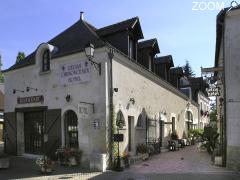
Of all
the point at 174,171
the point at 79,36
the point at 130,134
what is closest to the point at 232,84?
the point at 174,171

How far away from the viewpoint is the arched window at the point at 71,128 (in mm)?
13898

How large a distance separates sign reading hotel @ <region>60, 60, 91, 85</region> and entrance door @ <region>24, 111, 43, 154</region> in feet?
9.03

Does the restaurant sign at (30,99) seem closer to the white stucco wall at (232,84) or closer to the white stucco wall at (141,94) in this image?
the white stucco wall at (141,94)

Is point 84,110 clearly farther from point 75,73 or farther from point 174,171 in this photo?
point 174,171

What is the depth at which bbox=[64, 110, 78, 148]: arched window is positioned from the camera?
547 inches

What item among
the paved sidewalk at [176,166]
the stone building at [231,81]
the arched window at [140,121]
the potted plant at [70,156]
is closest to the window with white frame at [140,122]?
the arched window at [140,121]

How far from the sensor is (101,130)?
41.7 feet

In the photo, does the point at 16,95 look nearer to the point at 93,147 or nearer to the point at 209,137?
the point at 93,147

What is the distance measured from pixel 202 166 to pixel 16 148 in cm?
988

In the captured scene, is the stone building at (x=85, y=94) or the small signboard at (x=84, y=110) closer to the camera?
the small signboard at (x=84, y=110)

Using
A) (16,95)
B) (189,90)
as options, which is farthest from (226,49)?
(189,90)

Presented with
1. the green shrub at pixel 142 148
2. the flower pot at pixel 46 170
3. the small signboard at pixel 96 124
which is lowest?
the flower pot at pixel 46 170

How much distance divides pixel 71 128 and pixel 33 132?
3313 mm

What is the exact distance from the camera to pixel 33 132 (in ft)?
53.5
